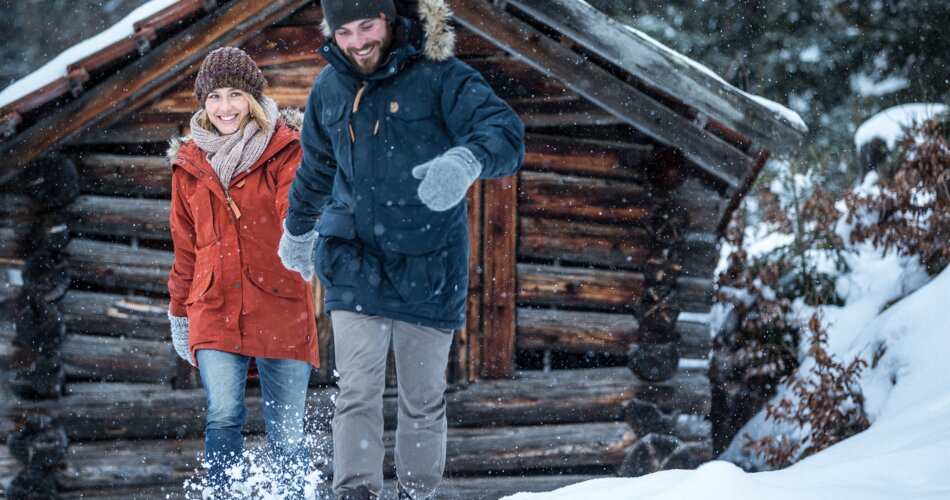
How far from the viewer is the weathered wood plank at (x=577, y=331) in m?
6.38

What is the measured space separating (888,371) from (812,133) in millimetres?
7720

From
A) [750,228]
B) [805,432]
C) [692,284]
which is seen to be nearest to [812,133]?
[750,228]

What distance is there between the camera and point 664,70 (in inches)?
236

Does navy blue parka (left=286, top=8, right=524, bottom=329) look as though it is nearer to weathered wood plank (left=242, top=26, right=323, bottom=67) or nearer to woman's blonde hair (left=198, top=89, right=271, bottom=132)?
woman's blonde hair (left=198, top=89, right=271, bottom=132)

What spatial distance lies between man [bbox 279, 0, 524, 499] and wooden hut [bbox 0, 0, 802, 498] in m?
2.80

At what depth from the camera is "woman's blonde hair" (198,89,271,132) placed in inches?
164

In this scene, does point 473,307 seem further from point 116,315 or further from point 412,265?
point 412,265

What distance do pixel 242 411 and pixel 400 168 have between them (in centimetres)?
144

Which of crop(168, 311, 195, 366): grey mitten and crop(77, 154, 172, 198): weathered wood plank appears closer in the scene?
crop(168, 311, 195, 366): grey mitten

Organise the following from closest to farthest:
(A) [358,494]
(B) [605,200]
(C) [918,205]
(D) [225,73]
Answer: (A) [358,494] → (D) [225,73] → (B) [605,200] → (C) [918,205]

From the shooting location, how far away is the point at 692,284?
6605 millimetres

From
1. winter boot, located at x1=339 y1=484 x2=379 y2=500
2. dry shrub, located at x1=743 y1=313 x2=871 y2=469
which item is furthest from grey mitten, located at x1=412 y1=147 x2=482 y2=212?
dry shrub, located at x1=743 y1=313 x2=871 y2=469

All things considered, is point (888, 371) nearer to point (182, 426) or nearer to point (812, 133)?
point (182, 426)

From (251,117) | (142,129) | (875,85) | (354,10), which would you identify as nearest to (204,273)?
(251,117)
